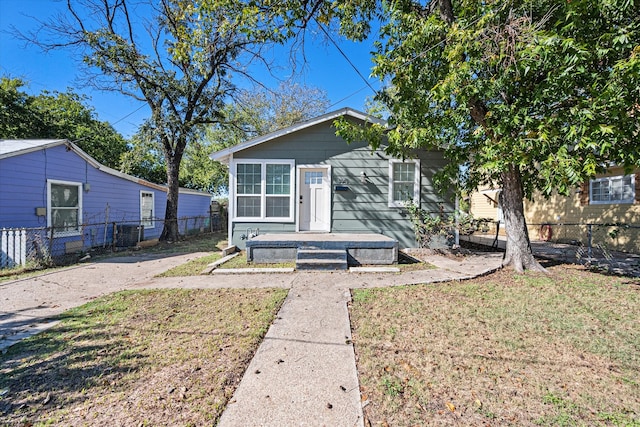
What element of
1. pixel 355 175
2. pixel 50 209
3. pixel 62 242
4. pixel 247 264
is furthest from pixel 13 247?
pixel 355 175

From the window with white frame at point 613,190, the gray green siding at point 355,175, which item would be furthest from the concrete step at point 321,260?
the window with white frame at point 613,190

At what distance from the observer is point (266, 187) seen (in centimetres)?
845

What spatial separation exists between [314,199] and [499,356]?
639cm

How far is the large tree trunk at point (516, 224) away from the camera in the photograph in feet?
20.1

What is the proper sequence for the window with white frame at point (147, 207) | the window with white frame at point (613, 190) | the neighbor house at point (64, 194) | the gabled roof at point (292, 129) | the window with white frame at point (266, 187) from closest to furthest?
the neighbor house at point (64, 194)
the gabled roof at point (292, 129)
the window with white frame at point (266, 187)
the window with white frame at point (613, 190)
the window with white frame at point (147, 207)

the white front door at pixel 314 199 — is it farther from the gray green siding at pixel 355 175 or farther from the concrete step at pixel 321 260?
the concrete step at pixel 321 260

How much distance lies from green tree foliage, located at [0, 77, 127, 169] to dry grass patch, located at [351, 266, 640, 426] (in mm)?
21021

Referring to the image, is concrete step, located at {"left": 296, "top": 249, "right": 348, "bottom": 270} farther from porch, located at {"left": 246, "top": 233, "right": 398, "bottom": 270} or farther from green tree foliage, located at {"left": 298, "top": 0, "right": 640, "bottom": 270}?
green tree foliage, located at {"left": 298, "top": 0, "right": 640, "bottom": 270}

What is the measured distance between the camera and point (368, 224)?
27.5 feet

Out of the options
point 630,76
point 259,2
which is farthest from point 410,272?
point 259,2

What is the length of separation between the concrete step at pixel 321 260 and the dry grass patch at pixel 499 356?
1.65 meters

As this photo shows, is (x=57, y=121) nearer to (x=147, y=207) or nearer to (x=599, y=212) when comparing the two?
(x=147, y=207)

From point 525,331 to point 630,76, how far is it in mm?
3342

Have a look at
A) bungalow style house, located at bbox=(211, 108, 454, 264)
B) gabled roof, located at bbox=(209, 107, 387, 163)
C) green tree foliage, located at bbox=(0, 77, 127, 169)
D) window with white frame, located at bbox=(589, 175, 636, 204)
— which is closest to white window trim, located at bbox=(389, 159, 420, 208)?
bungalow style house, located at bbox=(211, 108, 454, 264)
